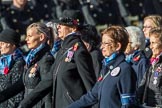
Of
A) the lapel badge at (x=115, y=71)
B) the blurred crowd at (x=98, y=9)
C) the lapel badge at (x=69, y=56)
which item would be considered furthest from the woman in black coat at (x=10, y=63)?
the blurred crowd at (x=98, y=9)

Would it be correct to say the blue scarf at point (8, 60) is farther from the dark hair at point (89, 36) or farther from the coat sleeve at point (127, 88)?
the coat sleeve at point (127, 88)

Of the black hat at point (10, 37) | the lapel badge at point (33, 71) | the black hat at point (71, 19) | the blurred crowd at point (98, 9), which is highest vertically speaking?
the black hat at point (71, 19)

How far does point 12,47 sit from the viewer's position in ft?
29.6

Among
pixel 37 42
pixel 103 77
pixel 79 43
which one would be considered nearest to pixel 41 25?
pixel 37 42

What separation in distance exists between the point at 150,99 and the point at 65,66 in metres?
0.90

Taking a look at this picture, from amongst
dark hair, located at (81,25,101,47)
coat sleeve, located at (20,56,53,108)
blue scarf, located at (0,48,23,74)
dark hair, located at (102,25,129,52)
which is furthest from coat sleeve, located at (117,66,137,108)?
blue scarf, located at (0,48,23,74)

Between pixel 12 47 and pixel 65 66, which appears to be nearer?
pixel 65 66

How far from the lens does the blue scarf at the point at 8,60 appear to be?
8.88m

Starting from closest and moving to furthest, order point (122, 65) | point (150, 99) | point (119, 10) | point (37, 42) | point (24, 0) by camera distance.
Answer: point (122, 65)
point (150, 99)
point (37, 42)
point (24, 0)
point (119, 10)

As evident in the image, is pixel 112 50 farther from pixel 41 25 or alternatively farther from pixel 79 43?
pixel 41 25

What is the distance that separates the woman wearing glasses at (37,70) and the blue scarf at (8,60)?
32 centimetres

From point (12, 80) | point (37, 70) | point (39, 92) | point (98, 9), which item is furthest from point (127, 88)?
point (98, 9)

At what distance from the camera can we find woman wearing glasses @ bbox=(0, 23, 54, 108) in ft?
26.6

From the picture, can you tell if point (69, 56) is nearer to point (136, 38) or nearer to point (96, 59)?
point (96, 59)
